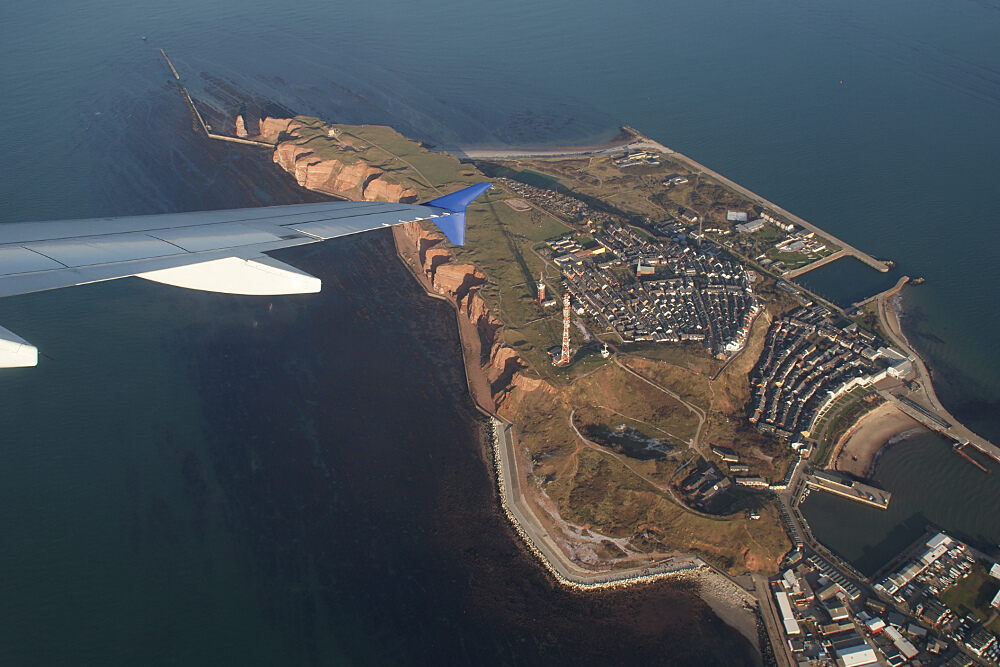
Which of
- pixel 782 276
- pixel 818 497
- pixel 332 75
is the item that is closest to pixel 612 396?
pixel 818 497

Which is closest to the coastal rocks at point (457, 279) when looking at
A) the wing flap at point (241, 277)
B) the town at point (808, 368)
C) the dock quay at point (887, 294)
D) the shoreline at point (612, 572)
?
the shoreline at point (612, 572)

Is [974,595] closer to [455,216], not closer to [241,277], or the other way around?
[455,216]

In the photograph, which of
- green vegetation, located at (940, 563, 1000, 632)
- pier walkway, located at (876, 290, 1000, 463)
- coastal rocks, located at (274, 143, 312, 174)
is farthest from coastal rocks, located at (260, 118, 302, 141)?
green vegetation, located at (940, 563, 1000, 632)

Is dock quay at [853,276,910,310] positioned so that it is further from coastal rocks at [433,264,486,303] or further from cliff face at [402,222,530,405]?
coastal rocks at [433,264,486,303]

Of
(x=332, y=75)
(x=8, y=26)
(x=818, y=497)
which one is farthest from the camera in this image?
(x=8, y=26)

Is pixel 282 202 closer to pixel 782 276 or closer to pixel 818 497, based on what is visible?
pixel 782 276

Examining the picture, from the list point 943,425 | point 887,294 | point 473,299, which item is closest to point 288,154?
point 473,299

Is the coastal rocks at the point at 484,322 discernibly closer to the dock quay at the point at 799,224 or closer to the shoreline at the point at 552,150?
the dock quay at the point at 799,224
